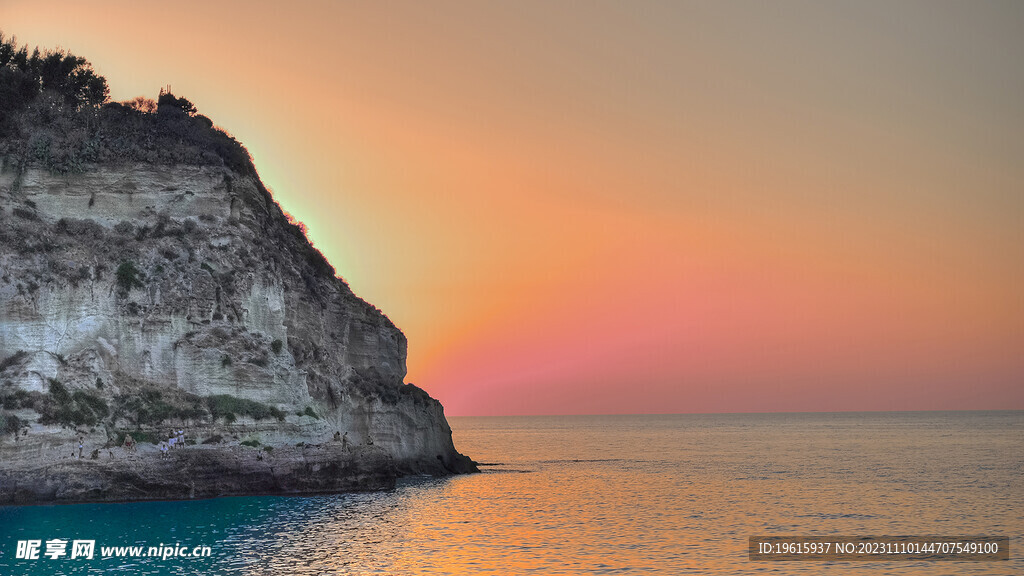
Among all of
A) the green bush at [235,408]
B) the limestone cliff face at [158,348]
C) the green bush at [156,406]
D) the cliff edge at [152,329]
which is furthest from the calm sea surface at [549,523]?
the green bush at [156,406]

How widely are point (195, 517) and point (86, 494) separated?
7112 millimetres

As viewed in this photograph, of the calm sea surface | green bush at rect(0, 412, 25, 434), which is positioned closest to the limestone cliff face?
green bush at rect(0, 412, 25, 434)

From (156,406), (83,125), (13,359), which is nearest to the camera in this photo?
(13,359)

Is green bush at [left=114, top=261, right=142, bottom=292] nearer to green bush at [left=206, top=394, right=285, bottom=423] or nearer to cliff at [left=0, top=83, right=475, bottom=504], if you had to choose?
cliff at [left=0, top=83, right=475, bottom=504]

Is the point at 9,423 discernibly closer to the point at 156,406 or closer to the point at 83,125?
the point at 156,406

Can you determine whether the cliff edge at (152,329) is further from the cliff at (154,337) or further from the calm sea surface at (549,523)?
the calm sea surface at (549,523)

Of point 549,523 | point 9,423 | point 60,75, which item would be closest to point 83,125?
point 60,75

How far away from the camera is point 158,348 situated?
148ft

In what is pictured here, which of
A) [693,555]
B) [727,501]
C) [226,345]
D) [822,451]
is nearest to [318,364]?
[226,345]

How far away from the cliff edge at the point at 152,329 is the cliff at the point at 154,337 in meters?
0.07

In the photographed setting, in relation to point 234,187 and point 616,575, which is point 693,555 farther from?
point 234,187

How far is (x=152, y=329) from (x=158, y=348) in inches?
39.5

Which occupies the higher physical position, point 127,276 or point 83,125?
point 83,125

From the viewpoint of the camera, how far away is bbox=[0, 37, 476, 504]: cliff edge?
41625 mm
